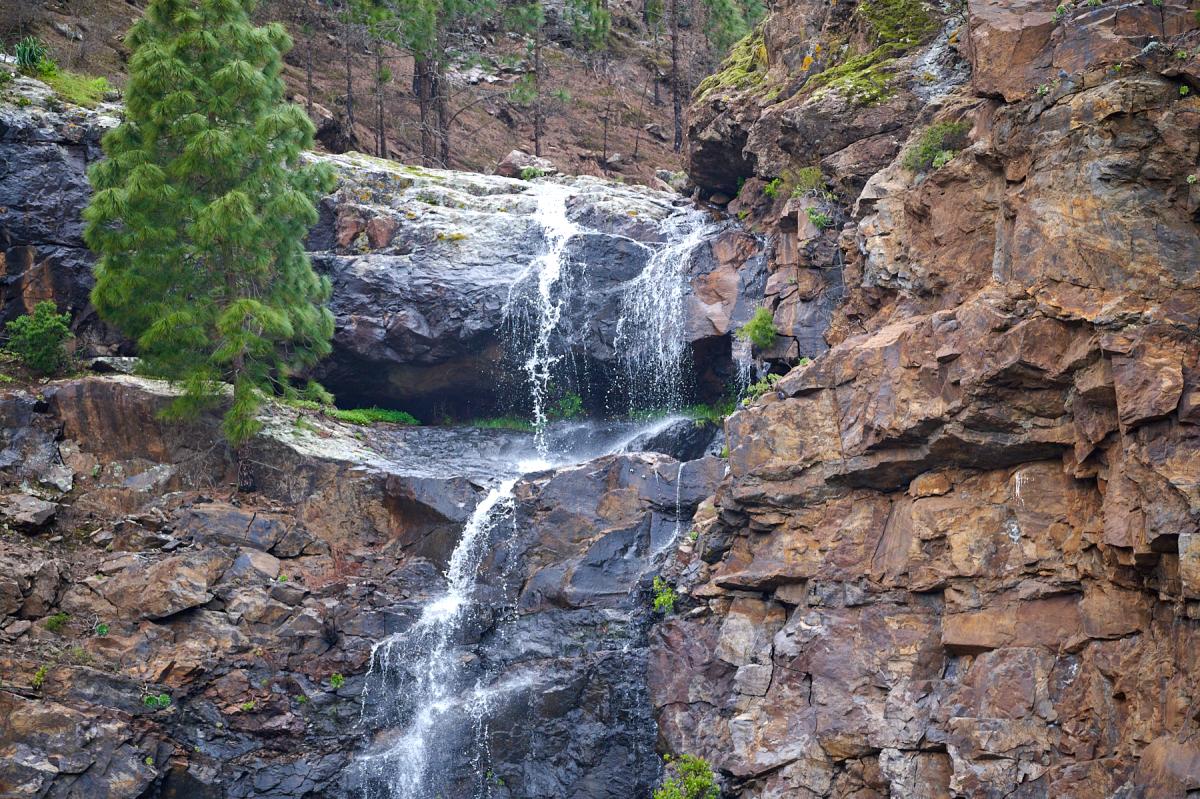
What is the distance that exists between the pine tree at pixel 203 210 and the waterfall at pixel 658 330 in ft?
24.7

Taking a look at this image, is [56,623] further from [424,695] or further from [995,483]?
[995,483]

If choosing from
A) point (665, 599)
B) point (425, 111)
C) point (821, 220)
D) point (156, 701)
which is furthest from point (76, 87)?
point (665, 599)

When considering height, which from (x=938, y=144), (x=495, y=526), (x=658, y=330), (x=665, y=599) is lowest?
(x=665, y=599)

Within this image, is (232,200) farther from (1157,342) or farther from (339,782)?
(1157,342)

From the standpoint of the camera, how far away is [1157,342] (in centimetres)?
1226

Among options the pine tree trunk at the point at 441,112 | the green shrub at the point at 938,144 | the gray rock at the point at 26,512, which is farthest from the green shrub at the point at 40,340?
the green shrub at the point at 938,144

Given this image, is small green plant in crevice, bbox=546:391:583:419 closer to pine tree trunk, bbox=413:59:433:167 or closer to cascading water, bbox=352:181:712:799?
cascading water, bbox=352:181:712:799

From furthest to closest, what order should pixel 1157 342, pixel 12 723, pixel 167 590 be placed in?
pixel 167 590 → pixel 12 723 → pixel 1157 342

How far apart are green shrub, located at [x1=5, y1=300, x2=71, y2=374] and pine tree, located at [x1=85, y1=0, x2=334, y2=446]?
7.47 ft

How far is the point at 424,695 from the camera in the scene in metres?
18.6

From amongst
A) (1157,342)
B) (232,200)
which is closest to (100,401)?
(232,200)

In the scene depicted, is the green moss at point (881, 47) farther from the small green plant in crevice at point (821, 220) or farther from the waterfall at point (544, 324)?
the waterfall at point (544, 324)

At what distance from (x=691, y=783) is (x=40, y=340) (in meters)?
17.7

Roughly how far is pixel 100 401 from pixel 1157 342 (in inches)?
801
